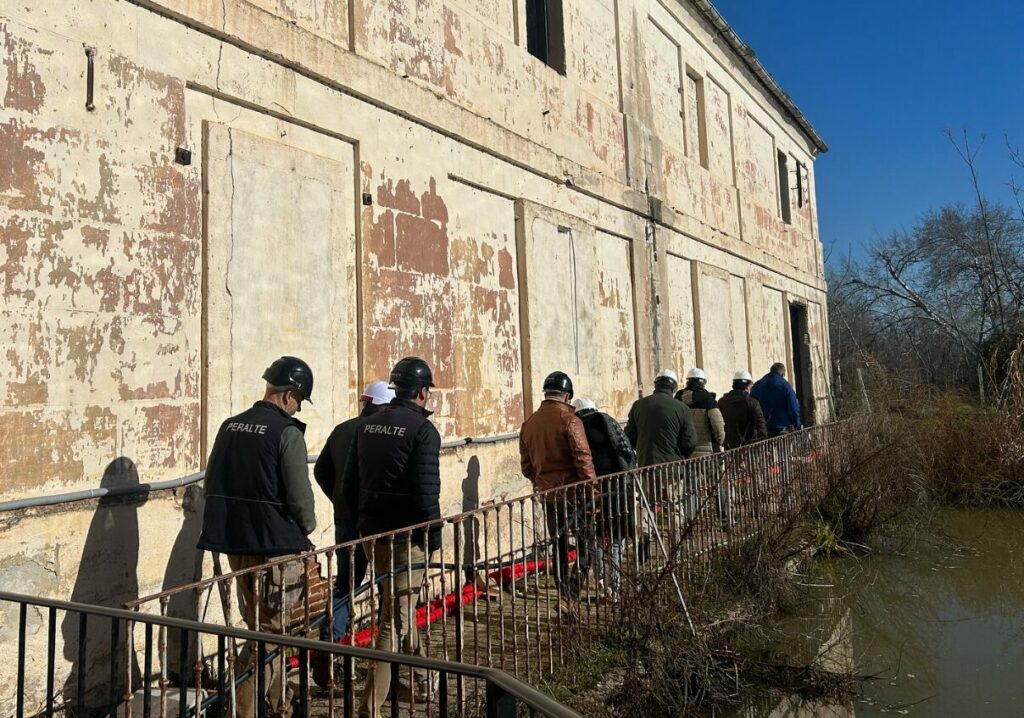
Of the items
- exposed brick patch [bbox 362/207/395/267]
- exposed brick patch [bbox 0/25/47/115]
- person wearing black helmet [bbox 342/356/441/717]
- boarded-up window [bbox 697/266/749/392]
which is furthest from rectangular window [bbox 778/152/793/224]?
exposed brick patch [bbox 0/25/47/115]

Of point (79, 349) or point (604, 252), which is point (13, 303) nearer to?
point (79, 349)

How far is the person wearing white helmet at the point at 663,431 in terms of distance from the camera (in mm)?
7680

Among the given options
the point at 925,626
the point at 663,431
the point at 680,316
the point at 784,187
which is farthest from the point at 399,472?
the point at 784,187

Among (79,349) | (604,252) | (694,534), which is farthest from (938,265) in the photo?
(79,349)

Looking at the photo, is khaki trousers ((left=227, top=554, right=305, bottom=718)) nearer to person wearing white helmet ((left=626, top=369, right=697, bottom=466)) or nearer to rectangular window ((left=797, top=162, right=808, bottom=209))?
person wearing white helmet ((left=626, top=369, right=697, bottom=466))

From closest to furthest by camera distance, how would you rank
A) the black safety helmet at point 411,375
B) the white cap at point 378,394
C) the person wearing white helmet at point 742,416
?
the black safety helmet at point 411,375, the white cap at point 378,394, the person wearing white helmet at point 742,416

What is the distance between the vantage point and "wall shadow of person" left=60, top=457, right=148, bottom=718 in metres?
4.33

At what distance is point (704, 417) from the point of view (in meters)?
8.89

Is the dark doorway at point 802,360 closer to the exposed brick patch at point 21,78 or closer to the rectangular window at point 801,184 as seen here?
the rectangular window at point 801,184

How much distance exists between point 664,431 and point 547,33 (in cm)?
524

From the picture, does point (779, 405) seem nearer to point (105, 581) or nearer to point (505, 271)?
point (505, 271)

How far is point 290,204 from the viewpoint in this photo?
231 inches

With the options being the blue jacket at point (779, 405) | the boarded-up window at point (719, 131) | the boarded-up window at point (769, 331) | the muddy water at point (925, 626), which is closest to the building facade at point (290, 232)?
the blue jacket at point (779, 405)

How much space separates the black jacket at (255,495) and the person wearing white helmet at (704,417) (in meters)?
5.44
